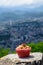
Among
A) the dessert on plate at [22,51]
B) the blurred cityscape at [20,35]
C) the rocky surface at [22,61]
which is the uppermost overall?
the dessert on plate at [22,51]

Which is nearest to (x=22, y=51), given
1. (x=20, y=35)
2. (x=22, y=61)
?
(x=22, y=61)

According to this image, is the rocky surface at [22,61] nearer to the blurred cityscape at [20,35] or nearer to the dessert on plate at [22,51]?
the dessert on plate at [22,51]

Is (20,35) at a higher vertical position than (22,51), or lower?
lower

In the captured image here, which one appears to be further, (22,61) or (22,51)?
(22,51)

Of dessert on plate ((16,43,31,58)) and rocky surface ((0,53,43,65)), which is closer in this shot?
→ rocky surface ((0,53,43,65))

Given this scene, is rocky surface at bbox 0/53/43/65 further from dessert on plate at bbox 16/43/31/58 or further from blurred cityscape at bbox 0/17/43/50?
blurred cityscape at bbox 0/17/43/50

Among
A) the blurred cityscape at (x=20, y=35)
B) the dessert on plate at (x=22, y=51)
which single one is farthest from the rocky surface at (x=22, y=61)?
the blurred cityscape at (x=20, y=35)

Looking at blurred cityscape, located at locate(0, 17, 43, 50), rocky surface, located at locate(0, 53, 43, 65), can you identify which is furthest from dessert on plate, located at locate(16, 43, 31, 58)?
blurred cityscape, located at locate(0, 17, 43, 50)

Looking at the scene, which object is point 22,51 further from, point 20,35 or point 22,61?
point 20,35

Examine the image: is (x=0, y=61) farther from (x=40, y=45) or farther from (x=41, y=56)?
(x=40, y=45)

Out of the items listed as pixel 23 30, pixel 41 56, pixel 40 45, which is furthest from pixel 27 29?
pixel 41 56

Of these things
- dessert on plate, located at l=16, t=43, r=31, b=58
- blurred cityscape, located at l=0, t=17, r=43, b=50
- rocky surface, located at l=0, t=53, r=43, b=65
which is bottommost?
blurred cityscape, located at l=0, t=17, r=43, b=50
